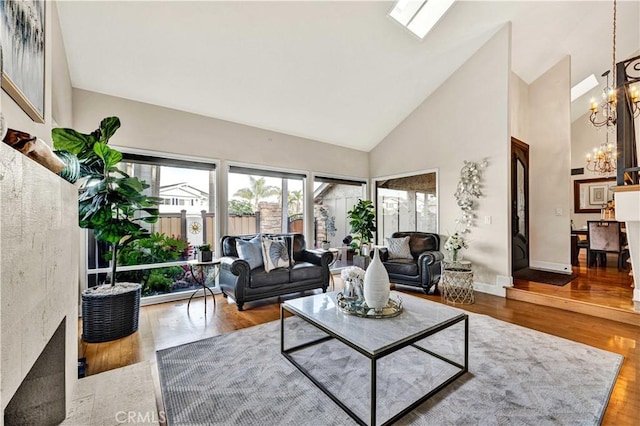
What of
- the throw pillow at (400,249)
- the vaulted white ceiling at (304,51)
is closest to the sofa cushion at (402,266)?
the throw pillow at (400,249)

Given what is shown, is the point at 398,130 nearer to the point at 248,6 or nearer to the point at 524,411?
the point at 248,6

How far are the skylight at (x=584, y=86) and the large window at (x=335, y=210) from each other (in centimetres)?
493

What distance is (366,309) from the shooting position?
2088mm

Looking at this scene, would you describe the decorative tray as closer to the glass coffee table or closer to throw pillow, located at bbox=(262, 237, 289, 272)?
the glass coffee table

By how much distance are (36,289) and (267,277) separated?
2668mm

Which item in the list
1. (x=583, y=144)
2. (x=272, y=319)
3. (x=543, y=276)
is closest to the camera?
(x=272, y=319)

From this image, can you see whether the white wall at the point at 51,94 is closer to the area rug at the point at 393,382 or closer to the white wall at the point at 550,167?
the area rug at the point at 393,382

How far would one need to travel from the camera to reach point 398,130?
224 inches

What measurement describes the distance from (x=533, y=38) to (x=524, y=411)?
5.20 m

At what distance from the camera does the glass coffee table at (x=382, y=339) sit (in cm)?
161

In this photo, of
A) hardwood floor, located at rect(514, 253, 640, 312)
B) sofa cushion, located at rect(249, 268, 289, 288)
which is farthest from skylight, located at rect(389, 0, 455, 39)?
hardwood floor, located at rect(514, 253, 640, 312)

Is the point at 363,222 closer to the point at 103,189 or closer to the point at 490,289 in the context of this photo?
the point at 490,289

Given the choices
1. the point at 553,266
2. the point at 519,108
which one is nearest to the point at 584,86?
the point at 519,108

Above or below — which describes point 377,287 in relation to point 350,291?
above
